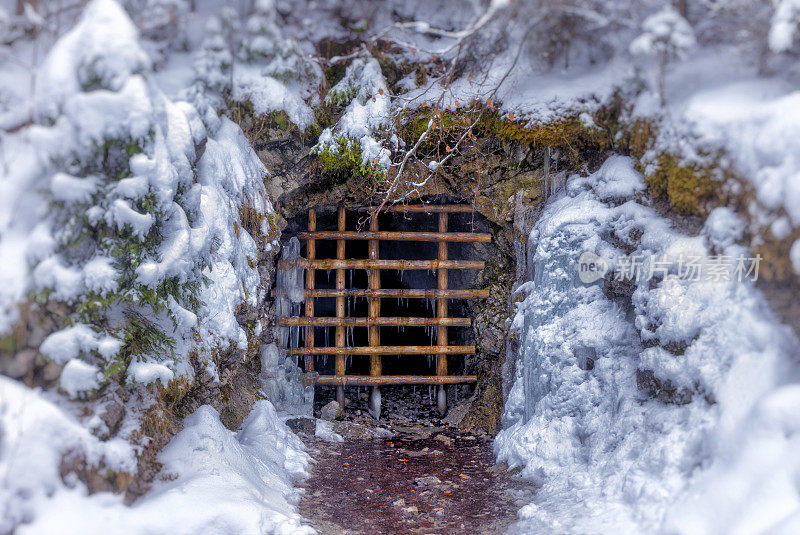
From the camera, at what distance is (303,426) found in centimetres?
434

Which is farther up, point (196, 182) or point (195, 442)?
point (196, 182)

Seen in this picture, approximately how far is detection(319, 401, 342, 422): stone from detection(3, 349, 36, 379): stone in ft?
9.99

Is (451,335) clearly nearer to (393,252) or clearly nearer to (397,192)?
(393,252)

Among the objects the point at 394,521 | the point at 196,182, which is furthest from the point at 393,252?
the point at 394,521

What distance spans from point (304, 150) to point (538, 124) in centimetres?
188

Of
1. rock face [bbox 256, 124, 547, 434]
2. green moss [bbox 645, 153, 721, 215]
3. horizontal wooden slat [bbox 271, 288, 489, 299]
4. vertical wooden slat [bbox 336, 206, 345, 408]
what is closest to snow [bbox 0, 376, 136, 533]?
rock face [bbox 256, 124, 547, 434]

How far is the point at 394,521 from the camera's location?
3041 mm

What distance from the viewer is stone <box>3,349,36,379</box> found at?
2.16m

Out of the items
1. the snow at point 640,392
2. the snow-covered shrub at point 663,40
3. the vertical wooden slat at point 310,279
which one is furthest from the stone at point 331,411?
the snow-covered shrub at point 663,40

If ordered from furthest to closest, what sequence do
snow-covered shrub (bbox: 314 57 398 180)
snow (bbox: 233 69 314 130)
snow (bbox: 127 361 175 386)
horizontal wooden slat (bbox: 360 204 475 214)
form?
horizontal wooden slat (bbox: 360 204 475 214)
snow-covered shrub (bbox: 314 57 398 180)
snow (bbox: 233 69 314 130)
snow (bbox: 127 361 175 386)

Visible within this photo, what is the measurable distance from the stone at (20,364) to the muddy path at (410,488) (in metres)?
1.62

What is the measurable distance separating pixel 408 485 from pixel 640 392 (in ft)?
5.31

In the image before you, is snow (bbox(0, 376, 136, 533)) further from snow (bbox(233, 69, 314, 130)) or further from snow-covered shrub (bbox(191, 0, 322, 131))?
snow (bbox(233, 69, 314, 130))

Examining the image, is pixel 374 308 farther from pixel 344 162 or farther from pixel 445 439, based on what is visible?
pixel 344 162
